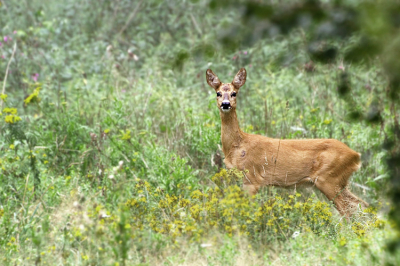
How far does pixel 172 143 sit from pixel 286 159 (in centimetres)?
141

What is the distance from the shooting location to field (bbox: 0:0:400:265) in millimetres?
3346

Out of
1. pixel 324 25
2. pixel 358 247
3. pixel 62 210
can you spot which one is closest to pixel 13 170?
pixel 62 210

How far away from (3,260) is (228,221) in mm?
1685

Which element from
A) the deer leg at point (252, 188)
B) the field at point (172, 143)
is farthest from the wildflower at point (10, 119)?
the deer leg at point (252, 188)

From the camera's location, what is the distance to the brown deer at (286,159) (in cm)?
576

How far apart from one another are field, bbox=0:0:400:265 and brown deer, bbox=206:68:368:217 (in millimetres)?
213

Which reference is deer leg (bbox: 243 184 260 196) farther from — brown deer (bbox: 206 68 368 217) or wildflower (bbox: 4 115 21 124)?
wildflower (bbox: 4 115 21 124)

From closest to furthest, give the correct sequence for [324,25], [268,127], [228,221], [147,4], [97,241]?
1. [324,25]
2. [97,241]
3. [228,221]
4. [268,127]
5. [147,4]

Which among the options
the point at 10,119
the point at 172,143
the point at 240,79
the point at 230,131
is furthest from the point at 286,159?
the point at 10,119

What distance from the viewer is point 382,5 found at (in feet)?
6.22

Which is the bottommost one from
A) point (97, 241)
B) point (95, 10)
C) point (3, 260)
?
point (3, 260)

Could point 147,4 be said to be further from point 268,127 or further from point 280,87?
point 268,127

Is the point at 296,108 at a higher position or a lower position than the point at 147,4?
lower

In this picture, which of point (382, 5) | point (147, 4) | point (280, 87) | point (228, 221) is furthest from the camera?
point (147, 4)
